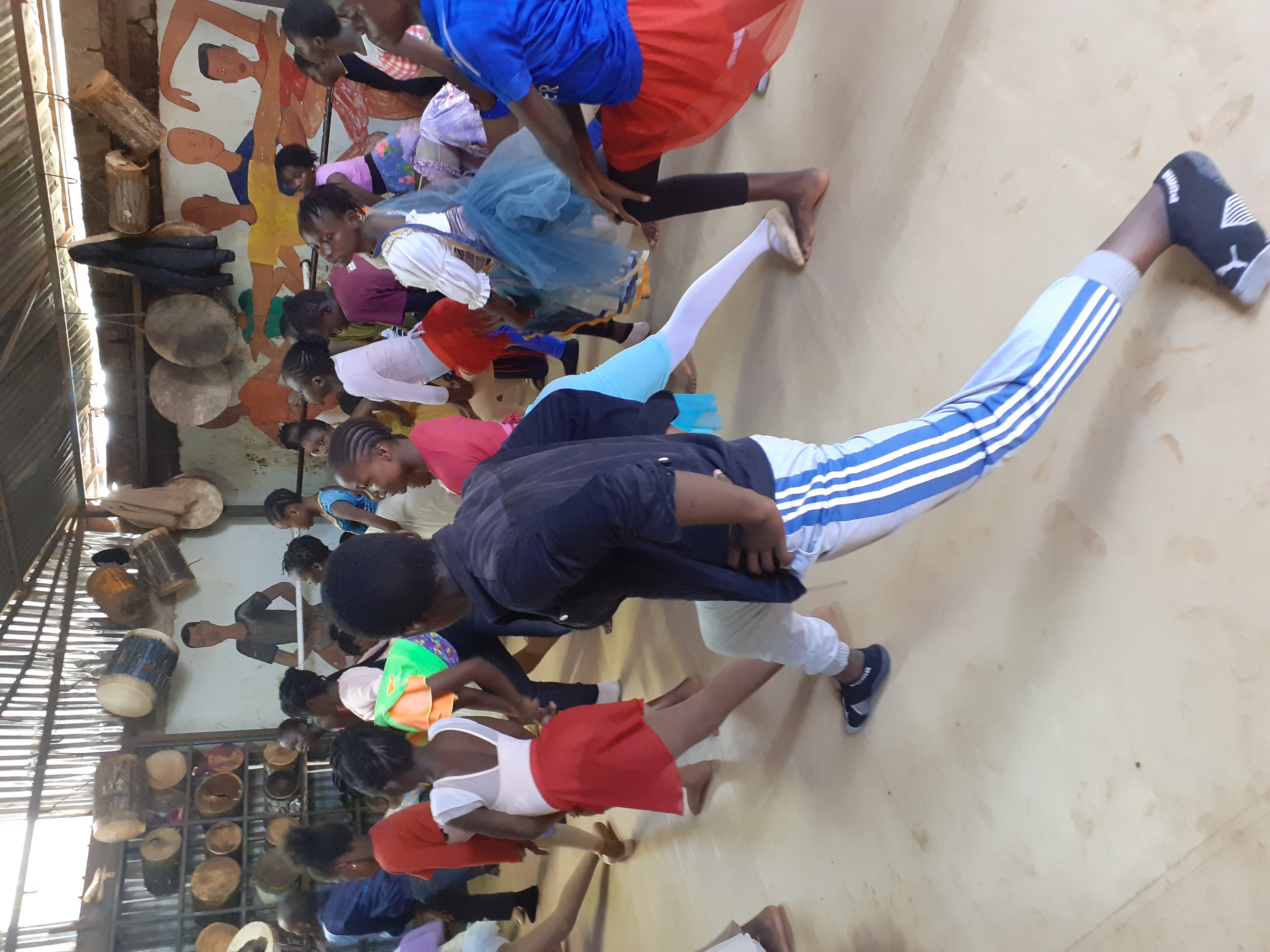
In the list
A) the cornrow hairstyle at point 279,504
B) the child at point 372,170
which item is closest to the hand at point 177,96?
the child at point 372,170

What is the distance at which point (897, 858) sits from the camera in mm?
1737

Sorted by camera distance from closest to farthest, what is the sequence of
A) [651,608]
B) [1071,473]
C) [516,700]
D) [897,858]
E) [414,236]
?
[1071,473] → [897,858] → [414,236] → [516,700] → [651,608]

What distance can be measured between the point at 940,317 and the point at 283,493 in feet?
12.8

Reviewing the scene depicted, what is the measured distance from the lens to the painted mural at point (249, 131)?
4195mm

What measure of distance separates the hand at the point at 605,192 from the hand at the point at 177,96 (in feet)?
11.6

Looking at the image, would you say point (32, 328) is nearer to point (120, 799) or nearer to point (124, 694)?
point (124, 694)

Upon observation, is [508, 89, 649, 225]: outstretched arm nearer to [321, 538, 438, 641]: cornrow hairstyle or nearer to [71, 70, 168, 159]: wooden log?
[321, 538, 438, 641]: cornrow hairstyle

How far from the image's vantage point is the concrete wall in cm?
470

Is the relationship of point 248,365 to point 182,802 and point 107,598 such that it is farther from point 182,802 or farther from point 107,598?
point 182,802

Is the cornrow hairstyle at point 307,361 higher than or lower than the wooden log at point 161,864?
higher

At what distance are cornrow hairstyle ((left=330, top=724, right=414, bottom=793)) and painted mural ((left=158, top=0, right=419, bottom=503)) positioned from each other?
3.16 meters

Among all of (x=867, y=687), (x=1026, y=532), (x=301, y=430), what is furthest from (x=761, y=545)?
(x=301, y=430)

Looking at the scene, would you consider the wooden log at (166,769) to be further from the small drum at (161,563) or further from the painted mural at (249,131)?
the painted mural at (249,131)

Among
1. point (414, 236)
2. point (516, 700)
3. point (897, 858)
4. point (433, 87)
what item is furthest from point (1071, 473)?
point (433, 87)
